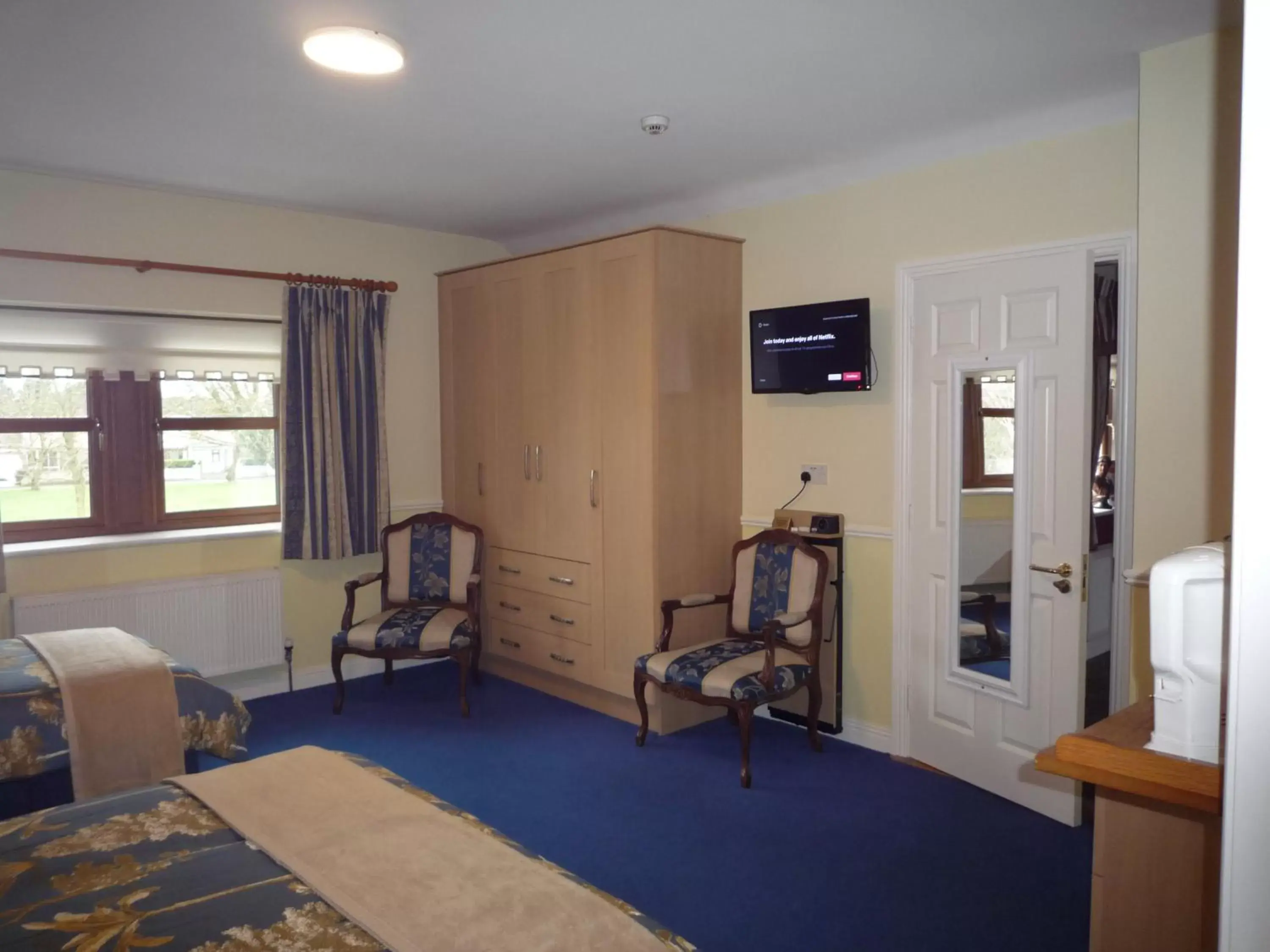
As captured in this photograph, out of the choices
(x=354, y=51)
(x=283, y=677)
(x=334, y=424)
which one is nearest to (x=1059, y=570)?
(x=354, y=51)

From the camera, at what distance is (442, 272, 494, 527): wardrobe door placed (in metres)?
5.19

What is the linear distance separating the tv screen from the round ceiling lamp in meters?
2.04

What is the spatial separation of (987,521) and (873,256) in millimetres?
1282

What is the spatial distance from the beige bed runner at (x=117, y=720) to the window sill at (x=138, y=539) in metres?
1.36

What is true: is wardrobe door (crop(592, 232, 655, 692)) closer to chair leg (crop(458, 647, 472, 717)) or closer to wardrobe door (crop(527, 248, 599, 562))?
wardrobe door (crop(527, 248, 599, 562))

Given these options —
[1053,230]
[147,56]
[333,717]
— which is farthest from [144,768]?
[1053,230]

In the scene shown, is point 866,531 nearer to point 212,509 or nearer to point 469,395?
point 469,395

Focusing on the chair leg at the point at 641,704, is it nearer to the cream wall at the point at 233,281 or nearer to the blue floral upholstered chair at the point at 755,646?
the blue floral upholstered chair at the point at 755,646

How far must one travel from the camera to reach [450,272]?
17.6 ft

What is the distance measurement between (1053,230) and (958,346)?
0.55 metres

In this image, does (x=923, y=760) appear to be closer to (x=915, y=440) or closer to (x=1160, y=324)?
(x=915, y=440)

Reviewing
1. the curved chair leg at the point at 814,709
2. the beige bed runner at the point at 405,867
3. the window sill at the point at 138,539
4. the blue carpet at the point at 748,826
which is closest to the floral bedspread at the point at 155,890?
the beige bed runner at the point at 405,867

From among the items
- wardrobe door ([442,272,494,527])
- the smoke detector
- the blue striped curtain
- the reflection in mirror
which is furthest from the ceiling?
the reflection in mirror

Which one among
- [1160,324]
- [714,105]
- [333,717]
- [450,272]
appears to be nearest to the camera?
[1160,324]
